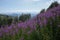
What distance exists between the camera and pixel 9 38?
7.99 m

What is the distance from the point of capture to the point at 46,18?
7.70 metres

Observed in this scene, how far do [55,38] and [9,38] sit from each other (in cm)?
180

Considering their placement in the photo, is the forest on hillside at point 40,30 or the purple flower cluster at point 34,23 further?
the purple flower cluster at point 34,23

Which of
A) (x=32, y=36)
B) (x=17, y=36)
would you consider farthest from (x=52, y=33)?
(x=17, y=36)

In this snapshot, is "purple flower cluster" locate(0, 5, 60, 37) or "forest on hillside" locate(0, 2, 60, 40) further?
"purple flower cluster" locate(0, 5, 60, 37)

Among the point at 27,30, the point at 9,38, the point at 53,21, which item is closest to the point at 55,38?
the point at 53,21

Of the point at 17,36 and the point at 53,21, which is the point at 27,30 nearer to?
the point at 17,36

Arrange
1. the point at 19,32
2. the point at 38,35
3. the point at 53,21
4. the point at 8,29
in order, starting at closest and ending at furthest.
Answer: the point at 38,35 → the point at 53,21 → the point at 19,32 → the point at 8,29

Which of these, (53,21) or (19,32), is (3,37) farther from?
(53,21)

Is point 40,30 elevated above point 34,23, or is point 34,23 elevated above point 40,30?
point 34,23

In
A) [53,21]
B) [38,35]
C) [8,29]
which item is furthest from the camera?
[8,29]

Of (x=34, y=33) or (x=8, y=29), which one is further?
(x=8, y=29)

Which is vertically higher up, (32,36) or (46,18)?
(46,18)

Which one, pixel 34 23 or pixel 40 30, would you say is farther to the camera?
pixel 34 23
